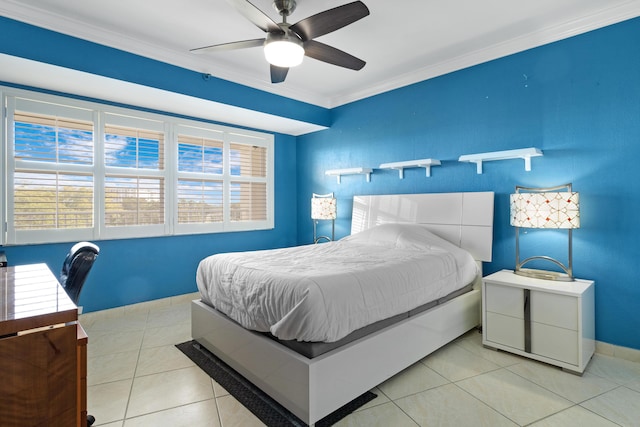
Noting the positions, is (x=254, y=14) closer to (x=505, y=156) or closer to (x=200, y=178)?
(x=505, y=156)

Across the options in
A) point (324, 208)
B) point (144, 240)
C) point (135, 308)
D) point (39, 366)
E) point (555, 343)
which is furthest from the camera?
point (324, 208)

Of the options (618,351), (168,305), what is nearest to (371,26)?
(618,351)

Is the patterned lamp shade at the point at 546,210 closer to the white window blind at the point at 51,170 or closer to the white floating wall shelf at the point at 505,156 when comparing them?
the white floating wall shelf at the point at 505,156

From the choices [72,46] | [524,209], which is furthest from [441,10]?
[72,46]

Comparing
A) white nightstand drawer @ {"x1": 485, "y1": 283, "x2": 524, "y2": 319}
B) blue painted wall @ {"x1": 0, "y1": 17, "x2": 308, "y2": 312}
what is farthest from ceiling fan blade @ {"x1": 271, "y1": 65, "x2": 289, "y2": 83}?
white nightstand drawer @ {"x1": 485, "y1": 283, "x2": 524, "y2": 319}

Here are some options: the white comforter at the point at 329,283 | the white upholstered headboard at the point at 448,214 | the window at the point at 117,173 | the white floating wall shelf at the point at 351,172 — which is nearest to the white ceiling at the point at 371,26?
the window at the point at 117,173

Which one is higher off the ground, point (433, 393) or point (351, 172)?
point (351, 172)

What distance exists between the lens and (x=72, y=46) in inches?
108

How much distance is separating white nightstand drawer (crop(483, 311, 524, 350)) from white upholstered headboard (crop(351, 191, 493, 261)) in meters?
0.65

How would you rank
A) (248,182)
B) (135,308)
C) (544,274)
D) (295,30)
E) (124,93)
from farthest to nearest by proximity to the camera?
(248,182), (135,308), (124,93), (544,274), (295,30)

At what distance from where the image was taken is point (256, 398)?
2.05m

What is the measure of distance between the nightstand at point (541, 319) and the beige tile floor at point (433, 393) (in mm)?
108

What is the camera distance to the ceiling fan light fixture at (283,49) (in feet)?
7.17

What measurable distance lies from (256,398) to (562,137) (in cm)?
322
